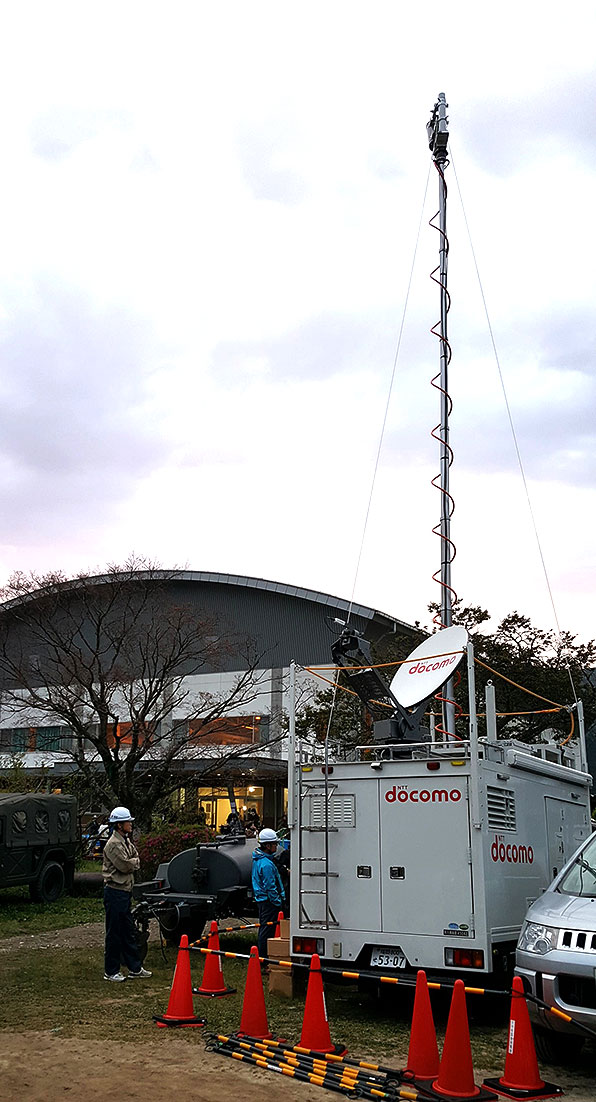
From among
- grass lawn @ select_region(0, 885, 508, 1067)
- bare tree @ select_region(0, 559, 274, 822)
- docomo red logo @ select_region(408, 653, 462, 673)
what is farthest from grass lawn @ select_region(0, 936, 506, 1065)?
bare tree @ select_region(0, 559, 274, 822)

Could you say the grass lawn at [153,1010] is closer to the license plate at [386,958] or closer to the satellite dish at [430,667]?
the license plate at [386,958]

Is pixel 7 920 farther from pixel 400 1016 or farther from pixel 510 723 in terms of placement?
pixel 510 723

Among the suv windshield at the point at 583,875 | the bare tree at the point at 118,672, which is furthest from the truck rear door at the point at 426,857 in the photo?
the bare tree at the point at 118,672

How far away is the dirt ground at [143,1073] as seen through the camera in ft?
23.6

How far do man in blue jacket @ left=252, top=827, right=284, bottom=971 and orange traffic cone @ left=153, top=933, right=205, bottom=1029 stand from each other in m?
2.62

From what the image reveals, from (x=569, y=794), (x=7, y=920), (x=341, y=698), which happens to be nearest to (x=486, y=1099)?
(x=569, y=794)

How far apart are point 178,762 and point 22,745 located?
598 centimetres

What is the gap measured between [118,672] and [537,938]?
22272mm

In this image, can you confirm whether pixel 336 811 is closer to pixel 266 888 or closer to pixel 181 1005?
pixel 181 1005

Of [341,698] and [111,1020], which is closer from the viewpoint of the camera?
[111,1020]

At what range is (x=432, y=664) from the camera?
36.7 feet

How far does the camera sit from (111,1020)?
9.59 metres

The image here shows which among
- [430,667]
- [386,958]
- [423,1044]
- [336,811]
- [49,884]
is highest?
[430,667]

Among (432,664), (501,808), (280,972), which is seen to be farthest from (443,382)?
(280,972)
